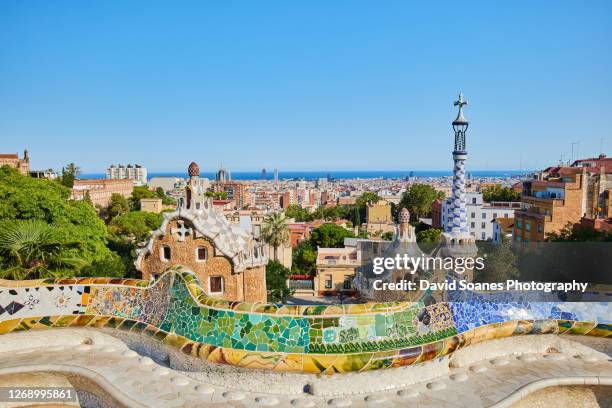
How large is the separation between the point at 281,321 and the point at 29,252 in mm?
10081

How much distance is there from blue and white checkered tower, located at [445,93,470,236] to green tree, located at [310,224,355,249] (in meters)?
23.1

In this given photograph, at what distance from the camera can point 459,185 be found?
23125mm

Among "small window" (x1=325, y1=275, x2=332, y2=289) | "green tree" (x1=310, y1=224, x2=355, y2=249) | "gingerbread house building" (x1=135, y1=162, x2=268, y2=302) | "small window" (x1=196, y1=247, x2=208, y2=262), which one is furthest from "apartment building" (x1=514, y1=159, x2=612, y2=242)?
"small window" (x1=196, y1=247, x2=208, y2=262)

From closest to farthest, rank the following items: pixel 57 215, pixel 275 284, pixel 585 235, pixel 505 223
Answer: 1. pixel 57 215
2. pixel 275 284
3. pixel 585 235
4. pixel 505 223

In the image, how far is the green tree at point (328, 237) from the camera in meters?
45.6

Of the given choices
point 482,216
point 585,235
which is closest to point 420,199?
point 482,216

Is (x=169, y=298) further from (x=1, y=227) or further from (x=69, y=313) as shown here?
(x=1, y=227)

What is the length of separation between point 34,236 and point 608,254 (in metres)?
20.5

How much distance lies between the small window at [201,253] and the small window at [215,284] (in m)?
0.80

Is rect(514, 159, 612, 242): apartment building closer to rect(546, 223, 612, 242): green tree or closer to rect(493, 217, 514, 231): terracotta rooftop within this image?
rect(546, 223, 612, 242): green tree

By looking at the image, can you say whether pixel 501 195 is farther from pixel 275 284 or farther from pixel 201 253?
pixel 201 253

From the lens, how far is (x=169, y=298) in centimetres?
1354

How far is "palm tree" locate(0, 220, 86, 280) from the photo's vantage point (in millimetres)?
16469

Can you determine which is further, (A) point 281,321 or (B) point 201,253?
(B) point 201,253
